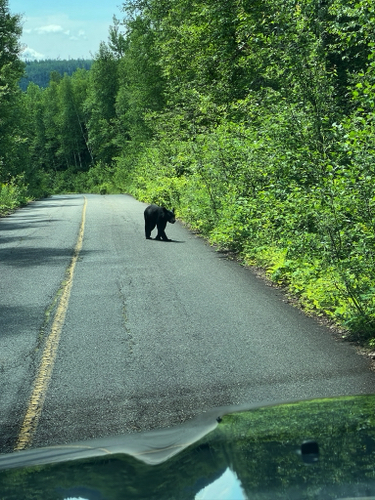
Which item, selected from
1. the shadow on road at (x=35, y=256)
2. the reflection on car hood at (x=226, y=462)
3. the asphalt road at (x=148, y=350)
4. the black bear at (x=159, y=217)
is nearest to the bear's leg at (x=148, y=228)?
the black bear at (x=159, y=217)

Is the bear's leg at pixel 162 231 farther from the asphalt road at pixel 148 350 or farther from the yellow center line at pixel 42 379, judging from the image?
the yellow center line at pixel 42 379

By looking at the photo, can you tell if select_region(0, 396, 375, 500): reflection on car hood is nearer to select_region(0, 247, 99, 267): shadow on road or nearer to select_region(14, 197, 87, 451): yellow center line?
select_region(14, 197, 87, 451): yellow center line

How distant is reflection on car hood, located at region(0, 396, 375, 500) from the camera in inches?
86.5

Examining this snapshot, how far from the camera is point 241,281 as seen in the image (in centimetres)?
1106

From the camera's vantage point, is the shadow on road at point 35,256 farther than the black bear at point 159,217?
No

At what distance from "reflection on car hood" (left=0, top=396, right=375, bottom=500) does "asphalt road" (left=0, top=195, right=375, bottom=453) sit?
171cm

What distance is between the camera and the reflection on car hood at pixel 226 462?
2197 mm

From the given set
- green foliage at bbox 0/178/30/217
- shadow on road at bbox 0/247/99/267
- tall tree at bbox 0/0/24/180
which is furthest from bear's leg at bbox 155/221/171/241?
tall tree at bbox 0/0/24/180

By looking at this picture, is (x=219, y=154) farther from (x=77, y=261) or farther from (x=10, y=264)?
(x=10, y=264)

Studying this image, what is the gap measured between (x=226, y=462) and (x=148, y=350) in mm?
4522

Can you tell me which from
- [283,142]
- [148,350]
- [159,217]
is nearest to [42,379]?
[148,350]

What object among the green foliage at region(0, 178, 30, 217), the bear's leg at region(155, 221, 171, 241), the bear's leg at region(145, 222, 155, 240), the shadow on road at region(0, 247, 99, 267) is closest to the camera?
the shadow on road at region(0, 247, 99, 267)

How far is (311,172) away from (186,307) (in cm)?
295

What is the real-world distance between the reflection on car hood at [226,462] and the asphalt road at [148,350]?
1.71 metres
